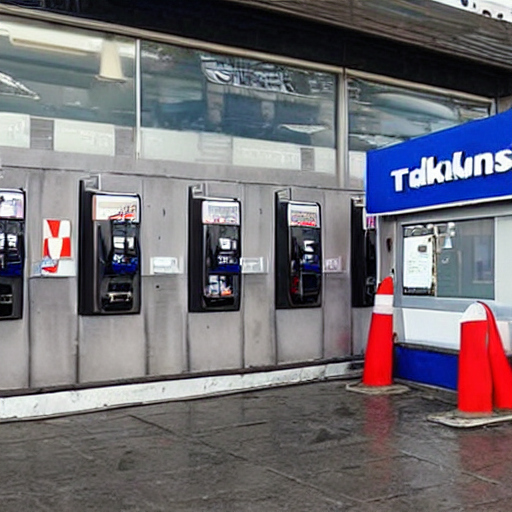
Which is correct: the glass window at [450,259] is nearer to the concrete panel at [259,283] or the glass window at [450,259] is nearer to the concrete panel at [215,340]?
the concrete panel at [259,283]

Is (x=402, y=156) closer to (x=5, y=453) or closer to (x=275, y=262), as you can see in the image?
(x=275, y=262)

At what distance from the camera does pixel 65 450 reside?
5.34m

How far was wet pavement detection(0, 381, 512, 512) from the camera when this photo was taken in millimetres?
4207

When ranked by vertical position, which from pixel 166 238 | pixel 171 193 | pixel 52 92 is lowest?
pixel 166 238

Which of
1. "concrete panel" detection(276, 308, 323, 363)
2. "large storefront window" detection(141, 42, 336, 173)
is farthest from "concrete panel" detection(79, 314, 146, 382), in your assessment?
"large storefront window" detection(141, 42, 336, 173)

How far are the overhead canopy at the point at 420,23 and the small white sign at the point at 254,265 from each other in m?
2.61

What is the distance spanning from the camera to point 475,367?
6.12 metres

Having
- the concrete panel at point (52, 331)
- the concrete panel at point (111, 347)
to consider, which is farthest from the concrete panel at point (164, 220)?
the concrete panel at point (52, 331)

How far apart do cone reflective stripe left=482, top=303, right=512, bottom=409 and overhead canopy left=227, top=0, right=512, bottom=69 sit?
3618 millimetres

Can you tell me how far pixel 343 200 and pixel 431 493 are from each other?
454 cm

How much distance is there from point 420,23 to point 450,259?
2.89 meters

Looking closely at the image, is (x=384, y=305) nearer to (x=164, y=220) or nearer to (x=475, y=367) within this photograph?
(x=475, y=367)

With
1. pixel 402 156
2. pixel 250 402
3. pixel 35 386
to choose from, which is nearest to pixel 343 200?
pixel 402 156

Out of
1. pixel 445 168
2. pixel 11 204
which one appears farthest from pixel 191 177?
pixel 445 168
